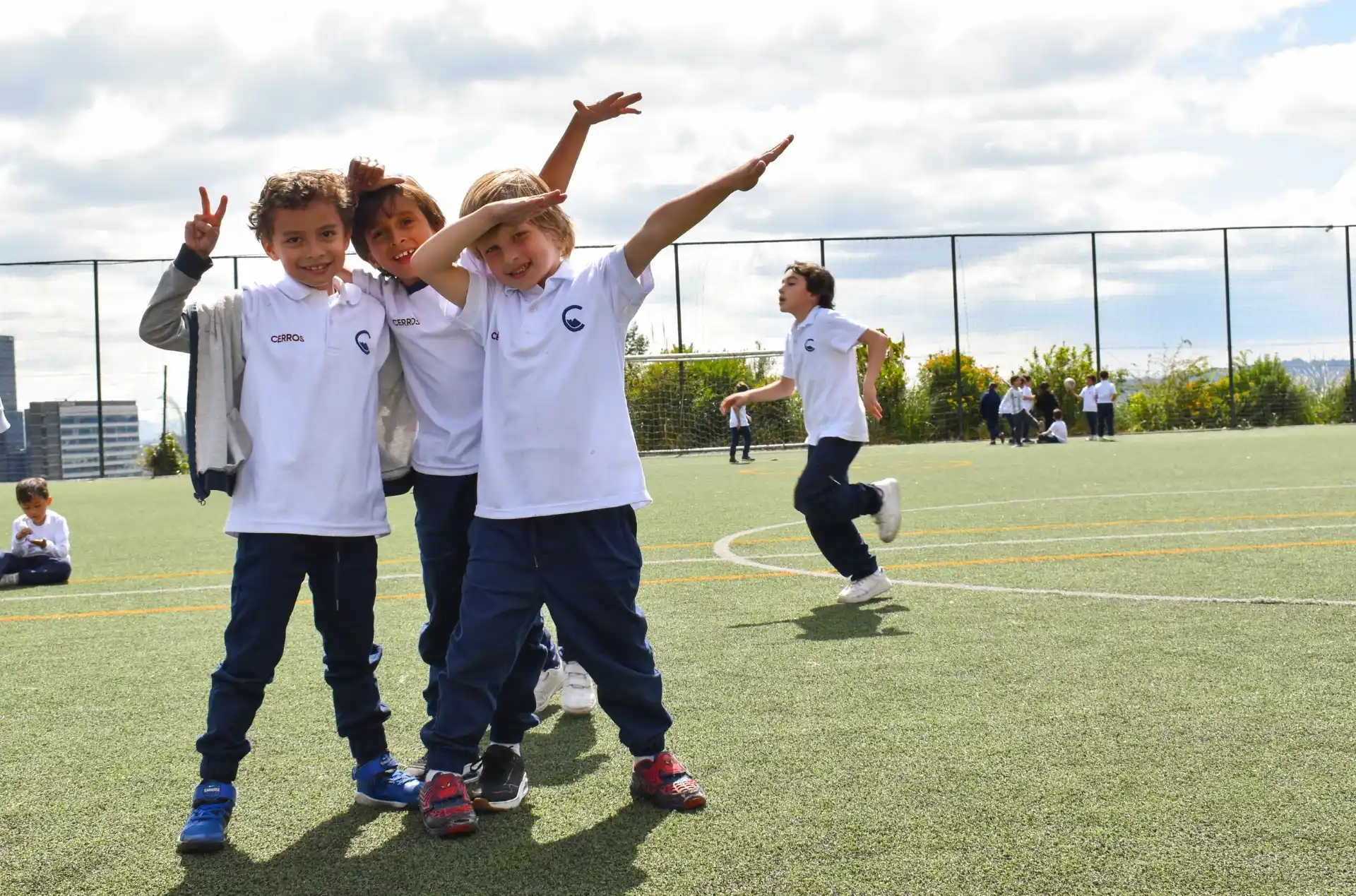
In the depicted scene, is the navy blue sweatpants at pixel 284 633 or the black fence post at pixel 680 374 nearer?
the navy blue sweatpants at pixel 284 633

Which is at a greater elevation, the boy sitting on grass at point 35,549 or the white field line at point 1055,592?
the boy sitting on grass at point 35,549

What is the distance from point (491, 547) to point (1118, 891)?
156 cm

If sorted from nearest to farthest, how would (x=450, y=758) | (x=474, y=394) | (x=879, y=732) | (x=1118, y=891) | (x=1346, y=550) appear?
1. (x=1118, y=891)
2. (x=450, y=758)
3. (x=474, y=394)
4. (x=879, y=732)
5. (x=1346, y=550)

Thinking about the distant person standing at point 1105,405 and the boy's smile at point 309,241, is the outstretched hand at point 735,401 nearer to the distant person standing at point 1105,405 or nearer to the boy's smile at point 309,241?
the boy's smile at point 309,241

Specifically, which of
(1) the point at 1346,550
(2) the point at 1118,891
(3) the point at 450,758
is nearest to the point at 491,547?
(3) the point at 450,758

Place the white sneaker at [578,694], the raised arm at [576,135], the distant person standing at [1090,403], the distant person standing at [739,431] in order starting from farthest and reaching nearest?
the distant person standing at [1090,403] < the distant person standing at [739,431] < the white sneaker at [578,694] < the raised arm at [576,135]

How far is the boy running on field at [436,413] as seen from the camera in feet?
10.7

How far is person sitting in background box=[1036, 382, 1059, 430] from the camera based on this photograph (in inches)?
1184

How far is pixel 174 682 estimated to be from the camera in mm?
4676

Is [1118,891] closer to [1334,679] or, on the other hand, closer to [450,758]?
[450,758]

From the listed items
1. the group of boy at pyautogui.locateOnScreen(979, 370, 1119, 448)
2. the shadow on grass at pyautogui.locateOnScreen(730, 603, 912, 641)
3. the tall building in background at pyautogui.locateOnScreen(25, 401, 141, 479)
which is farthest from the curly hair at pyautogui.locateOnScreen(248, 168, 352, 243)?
the tall building in background at pyautogui.locateOnScreen(25, 401, 141, 479)

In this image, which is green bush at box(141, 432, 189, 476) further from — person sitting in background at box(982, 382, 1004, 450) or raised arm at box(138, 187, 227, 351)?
raised arm at box(138, 187, 227, 351)

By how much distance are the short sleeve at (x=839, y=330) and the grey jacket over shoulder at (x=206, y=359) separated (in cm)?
371

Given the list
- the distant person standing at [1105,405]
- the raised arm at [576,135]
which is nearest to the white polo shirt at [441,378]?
the raised arm at [576,135]
